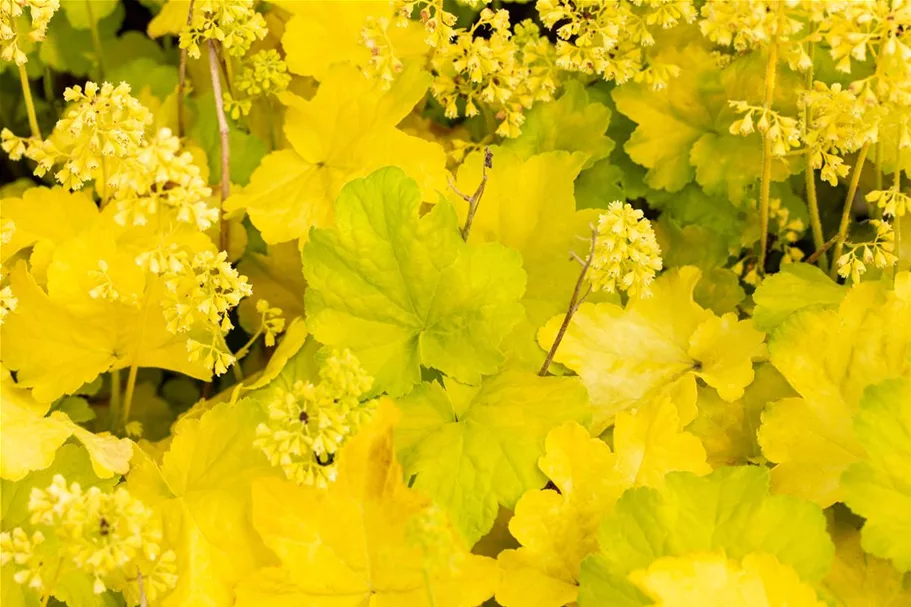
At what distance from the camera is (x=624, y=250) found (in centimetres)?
89

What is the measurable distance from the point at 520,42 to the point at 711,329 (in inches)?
17.5

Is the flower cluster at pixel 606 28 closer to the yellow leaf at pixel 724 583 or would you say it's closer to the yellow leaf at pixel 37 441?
the yellow leaf at pixel 724 583

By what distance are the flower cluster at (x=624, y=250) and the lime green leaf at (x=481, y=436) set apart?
0.13m

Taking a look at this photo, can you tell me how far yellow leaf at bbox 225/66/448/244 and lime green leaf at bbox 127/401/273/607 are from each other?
0.82ft

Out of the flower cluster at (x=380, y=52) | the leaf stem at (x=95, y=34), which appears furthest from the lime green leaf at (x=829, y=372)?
the leaf stem at (x=95, y=34)

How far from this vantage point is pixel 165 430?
1.26 meters

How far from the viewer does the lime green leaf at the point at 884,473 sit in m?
0.82

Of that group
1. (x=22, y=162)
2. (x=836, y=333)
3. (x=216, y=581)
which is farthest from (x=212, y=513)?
(x=22, y=162)

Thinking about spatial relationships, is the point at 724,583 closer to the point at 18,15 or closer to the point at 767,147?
the point at 767,147

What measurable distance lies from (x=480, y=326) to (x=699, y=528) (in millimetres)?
307

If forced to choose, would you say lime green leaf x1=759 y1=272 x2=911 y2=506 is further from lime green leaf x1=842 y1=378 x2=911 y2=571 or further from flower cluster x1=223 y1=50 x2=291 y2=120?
flower cluster x1=223 y1=50 x2=291 y2=120

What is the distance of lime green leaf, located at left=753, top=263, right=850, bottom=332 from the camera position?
39.8 inches

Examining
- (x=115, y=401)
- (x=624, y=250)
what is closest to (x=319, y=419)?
(x=624, y=250)

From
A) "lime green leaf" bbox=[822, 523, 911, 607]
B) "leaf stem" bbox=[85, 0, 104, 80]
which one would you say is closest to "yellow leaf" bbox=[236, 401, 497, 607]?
"lime green leaf" bbox=[822, 523, 911, 607]
